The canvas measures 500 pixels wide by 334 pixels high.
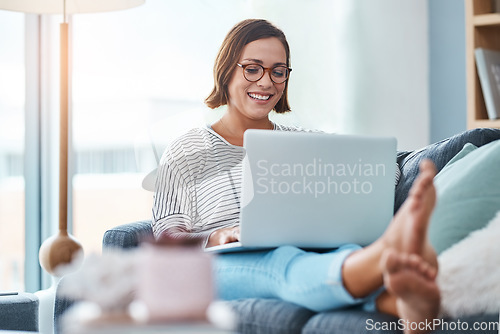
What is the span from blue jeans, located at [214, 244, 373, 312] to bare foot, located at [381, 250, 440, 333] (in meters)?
0.15

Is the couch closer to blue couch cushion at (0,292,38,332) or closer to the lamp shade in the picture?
blue couch cushion at (0,292,38,332)

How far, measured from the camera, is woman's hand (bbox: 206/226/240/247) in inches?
65.4

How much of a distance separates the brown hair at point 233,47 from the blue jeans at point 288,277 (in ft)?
2.12

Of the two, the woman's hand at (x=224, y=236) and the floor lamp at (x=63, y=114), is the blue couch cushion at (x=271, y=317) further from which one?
the floor lamp at (x=63, y=114)

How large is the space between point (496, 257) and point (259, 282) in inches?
19.2

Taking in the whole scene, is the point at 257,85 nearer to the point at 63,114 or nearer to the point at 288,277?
the point at 63,114

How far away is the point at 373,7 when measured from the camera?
324 centimetres

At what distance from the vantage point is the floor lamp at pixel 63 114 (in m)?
1.90

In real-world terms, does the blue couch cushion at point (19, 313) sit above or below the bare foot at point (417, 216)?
below

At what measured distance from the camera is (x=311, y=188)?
1475 millimetres

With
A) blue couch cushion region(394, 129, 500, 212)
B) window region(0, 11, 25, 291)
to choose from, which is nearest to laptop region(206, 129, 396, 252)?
blue couch cushion region(394, 129, 500, 212)

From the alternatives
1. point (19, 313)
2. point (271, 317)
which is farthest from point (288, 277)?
point (19, 313)

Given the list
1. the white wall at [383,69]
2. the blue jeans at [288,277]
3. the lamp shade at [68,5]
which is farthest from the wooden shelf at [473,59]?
the blue jeans at [288,277]

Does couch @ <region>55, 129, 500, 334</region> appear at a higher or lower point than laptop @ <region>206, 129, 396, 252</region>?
lower
